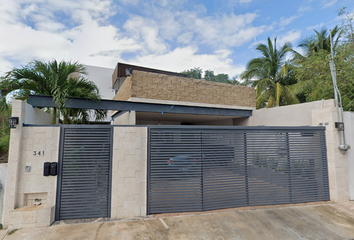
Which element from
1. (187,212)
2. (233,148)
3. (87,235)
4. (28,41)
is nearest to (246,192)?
(233,148)

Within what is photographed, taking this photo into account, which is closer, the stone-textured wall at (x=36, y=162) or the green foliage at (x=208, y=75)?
the stone-textured wall at (x=36, y=162)

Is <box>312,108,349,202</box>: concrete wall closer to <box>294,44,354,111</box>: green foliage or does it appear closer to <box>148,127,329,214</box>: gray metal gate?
<box>148,127,329,214</box>: gray metal gate

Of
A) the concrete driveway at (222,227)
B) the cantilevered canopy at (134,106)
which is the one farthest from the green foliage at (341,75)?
the concrete driveway at (222,227)

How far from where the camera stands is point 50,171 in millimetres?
3789

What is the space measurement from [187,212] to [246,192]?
1786 mm

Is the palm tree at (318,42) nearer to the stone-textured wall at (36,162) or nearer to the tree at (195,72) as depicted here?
the stone-textured wall at (36,162)

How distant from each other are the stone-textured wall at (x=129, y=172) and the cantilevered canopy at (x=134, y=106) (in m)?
3.00

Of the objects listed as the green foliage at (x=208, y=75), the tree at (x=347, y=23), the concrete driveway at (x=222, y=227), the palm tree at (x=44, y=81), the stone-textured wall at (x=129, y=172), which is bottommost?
the concrete driveway at (x=222, y=227)

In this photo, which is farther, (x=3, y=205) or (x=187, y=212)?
(x=187, y=212)

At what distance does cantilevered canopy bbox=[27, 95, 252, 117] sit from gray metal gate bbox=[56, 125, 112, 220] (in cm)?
236

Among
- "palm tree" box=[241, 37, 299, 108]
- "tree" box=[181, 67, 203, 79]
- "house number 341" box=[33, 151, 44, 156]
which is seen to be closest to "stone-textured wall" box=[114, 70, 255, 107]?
"house number 341" box=[33, 151, 44, 156]

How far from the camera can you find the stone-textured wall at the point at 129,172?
402 centimetres

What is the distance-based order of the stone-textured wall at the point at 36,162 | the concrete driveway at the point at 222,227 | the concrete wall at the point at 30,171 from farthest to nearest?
the stone-textured wall at the point at 36,162
the concrete wall at the point at 30,171
the concrete driveway at the point at 222,227

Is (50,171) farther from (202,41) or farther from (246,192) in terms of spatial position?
(202,41)
